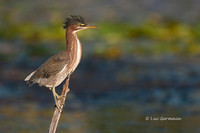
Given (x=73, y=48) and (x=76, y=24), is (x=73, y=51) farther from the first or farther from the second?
(x=76, y=24)

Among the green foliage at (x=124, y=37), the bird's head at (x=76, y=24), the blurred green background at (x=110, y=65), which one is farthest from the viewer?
the green foliage at (x=124, y=37)

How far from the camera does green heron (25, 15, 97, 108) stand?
852 centimetres

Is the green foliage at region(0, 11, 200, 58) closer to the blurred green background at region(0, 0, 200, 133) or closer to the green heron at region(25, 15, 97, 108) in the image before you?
the blurred green background at region(0, 0, 200, 133)

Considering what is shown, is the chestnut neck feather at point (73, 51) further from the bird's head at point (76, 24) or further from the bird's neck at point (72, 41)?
the bird's head at point (76, 24)

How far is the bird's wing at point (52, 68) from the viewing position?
850 centimetres

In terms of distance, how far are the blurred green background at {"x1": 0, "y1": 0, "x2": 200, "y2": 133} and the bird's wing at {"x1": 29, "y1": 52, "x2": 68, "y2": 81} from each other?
300 centimetres

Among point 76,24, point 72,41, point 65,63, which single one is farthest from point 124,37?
point 65,63

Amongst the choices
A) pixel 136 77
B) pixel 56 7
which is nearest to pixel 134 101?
pixel 136 77

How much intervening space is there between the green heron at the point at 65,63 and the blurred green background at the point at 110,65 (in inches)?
118

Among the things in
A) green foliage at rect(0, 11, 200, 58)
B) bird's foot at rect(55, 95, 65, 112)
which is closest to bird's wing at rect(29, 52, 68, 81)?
bird's foot at rect(55, 95, 65, 112)

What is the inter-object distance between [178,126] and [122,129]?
1145mm

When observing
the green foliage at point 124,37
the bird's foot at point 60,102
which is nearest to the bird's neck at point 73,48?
the bird's foot at point 60,102

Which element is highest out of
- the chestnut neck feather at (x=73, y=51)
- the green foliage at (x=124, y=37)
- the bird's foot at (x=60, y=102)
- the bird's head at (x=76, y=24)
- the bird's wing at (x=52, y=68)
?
the bird's head at (x=76, y=24)

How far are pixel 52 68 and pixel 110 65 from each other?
967 centimetres
